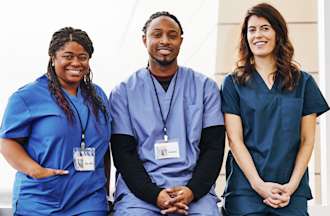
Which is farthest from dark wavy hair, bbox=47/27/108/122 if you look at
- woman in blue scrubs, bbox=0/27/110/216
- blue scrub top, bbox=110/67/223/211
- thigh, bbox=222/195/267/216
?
thigh, bbox=222/195/267/216

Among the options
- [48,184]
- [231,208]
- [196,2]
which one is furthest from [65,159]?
[196,2]

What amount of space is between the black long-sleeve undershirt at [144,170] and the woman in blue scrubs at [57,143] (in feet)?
0.28

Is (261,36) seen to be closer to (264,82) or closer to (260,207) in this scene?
(264,82)

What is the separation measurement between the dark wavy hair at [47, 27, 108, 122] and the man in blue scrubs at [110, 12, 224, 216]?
0.11 meters

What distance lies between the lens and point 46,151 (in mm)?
1866

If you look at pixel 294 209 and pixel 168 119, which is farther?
pixel 168 119

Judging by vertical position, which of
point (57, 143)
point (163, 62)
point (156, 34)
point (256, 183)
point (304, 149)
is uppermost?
point (156, 34)

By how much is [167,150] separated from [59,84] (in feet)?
1.58

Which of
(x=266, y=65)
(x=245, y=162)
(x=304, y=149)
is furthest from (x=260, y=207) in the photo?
(x=266, y=65)

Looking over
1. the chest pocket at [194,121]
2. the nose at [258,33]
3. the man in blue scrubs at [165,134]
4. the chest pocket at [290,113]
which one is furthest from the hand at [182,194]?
the nose at [258,33]

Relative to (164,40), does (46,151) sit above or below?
below

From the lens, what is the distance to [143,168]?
1.99m

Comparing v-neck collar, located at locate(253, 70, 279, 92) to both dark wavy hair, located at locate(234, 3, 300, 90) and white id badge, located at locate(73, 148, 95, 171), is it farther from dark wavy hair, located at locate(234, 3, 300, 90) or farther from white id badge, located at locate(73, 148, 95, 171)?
white id badge, located at locate(73, 148, 95, 171)

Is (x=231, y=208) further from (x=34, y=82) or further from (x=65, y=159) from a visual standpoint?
(x=34, y=82)
